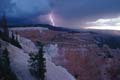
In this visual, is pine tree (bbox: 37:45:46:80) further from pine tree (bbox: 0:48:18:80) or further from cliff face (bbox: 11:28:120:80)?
cliff face (bbox: 11:28:120:80)

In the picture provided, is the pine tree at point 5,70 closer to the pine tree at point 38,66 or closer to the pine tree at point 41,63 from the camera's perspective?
the pine tree at point 38,66

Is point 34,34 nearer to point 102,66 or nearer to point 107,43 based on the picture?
point 107,43

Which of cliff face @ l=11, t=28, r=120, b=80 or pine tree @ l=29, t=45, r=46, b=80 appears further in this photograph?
cliff face @ l=11, t=28, r=120, b=80

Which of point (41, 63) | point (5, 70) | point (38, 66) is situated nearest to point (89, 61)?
point (38, 66)

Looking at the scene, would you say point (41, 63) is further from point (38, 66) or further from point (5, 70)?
point (5, 70)

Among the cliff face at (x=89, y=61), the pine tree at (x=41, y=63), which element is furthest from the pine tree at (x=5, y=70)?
the cliff face at (x=89, y=61)

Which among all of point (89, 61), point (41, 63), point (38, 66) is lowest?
point (89, 61)

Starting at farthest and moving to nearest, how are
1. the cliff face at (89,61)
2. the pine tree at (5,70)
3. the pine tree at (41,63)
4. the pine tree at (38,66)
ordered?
the cliff face at (89,61) → the pine tree at (38,66) → the pine tree at (41,63) → the pine tree at (5,70)

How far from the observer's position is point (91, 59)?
110 m

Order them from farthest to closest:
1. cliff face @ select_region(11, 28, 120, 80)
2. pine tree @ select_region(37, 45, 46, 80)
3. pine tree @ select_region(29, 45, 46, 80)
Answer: cliff face @ select_region(11, 28, 120, 80) → pine tree @ select_region(29, 45, 46, 80) → pine tree @ select_region(37, 45, 46, 80)

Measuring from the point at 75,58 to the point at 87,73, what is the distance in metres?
11.3

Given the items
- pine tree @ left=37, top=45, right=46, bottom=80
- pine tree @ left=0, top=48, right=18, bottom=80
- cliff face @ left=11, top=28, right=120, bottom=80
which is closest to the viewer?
pine tree @ left=0, top=48, right=18, bottom=80

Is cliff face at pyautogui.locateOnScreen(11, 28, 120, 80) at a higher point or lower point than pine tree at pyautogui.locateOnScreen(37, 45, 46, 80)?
lower

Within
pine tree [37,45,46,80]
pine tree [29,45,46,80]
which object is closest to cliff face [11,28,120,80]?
pine tree [29,45,46,80]
